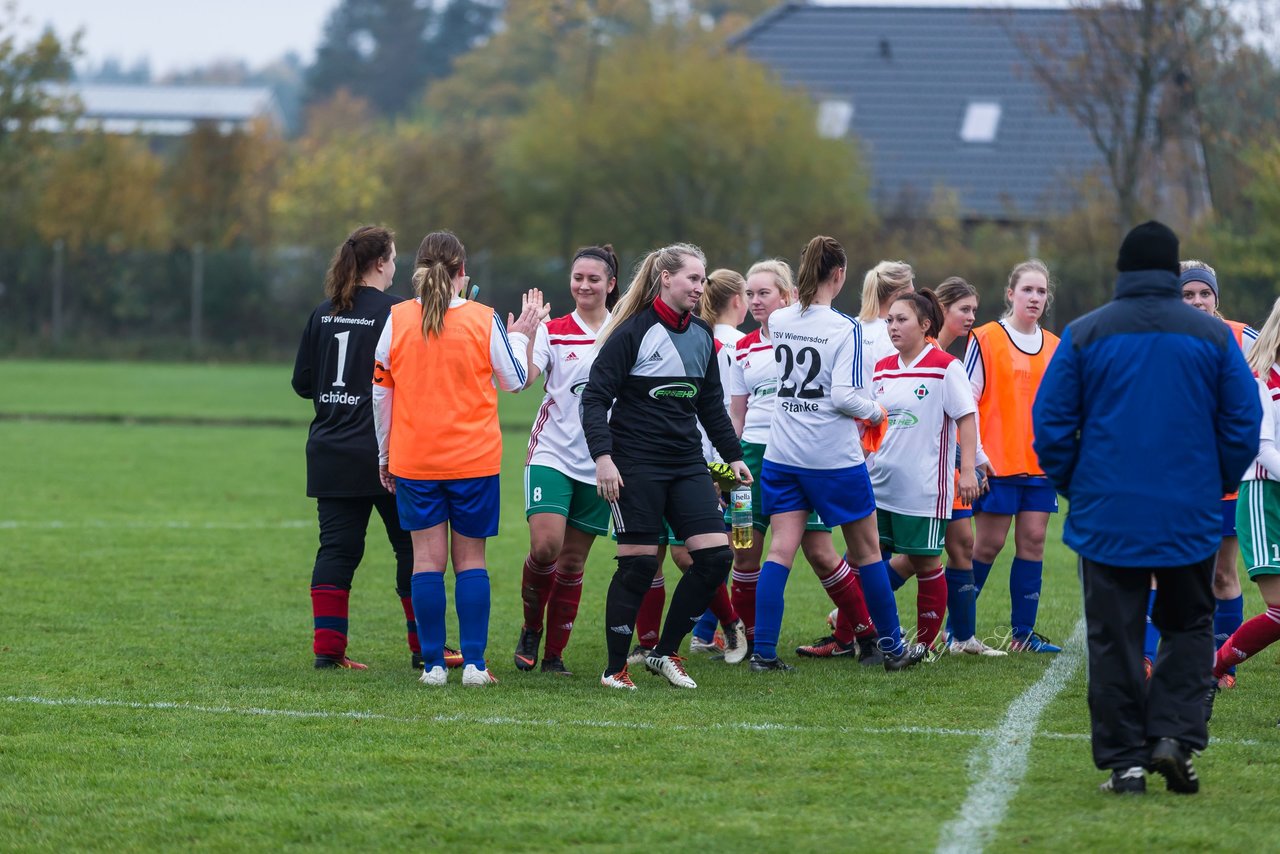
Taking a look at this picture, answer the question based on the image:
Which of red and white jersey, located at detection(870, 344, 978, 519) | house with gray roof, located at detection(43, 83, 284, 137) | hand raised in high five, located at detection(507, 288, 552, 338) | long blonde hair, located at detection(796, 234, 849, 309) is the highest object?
house with gray roof, located at detection(43, 83, 284, 137)

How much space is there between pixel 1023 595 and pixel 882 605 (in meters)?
1.11

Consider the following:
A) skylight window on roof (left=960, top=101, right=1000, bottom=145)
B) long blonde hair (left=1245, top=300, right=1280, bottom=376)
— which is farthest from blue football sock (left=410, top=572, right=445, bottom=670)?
skylight window on roof (left=960, top=101, right=1000, bottom=145)

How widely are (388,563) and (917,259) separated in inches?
896

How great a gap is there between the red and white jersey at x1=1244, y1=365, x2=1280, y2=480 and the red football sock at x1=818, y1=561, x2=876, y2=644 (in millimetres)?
1842

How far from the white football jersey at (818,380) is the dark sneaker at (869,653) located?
3.07ft

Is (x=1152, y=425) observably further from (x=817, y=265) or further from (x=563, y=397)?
(x=563, y=397)

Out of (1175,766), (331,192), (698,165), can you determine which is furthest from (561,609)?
(331,192)

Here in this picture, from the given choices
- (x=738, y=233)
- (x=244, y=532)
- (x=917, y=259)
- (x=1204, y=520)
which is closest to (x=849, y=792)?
(x=1204, y=520)

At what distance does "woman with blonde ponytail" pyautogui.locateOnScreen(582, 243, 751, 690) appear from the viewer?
273 inches

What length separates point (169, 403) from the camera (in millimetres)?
26234

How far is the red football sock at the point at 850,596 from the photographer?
24.7 ft

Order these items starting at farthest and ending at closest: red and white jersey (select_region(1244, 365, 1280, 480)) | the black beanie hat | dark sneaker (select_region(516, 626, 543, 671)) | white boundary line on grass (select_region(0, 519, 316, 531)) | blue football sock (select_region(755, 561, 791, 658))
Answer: white boundary line on grass (select_region(0, 519, 316, 531)) < dark sneaker (select_region(516, 626, 543, 671)) < blue football sock (select_region(755, 561, 791, 658)) < red and white jersey (select_region(1244, 365, 1280, 480)) < the black beanie hat

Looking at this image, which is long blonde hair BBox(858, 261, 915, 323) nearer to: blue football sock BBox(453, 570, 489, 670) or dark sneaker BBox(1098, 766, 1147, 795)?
blue football sock BBox(453, 570, 489, 670)

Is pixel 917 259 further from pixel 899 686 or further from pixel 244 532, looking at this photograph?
pixel 899 686
